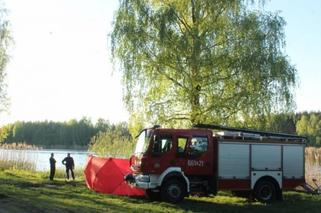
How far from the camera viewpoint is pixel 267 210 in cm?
1839

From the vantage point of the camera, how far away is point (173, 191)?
19.5 meters

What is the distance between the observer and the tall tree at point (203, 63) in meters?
25.5

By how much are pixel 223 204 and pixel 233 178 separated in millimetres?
1013

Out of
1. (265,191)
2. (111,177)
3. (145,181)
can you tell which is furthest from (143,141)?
(265,191)

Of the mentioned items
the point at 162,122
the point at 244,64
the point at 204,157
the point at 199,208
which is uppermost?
the point at 244,64

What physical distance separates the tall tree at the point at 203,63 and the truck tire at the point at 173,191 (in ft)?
21.1

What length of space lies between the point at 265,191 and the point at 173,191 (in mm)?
3711

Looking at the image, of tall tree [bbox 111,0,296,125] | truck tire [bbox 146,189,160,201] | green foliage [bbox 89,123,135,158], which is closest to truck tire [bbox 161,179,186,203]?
truck tire [bbox 146,189,160,201]

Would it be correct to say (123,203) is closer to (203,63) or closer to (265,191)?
(265,191)

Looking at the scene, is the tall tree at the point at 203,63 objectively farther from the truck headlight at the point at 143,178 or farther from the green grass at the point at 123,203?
the truck headlight at the point at 143,178

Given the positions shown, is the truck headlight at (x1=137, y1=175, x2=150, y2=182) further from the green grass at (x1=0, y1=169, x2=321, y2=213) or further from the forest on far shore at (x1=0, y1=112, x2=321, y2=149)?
the forest on far shore at (x1=0, y1=112, x2=321, y2=149)

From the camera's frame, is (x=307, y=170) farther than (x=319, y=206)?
Yes

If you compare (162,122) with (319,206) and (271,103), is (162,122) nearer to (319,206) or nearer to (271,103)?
(271,103)

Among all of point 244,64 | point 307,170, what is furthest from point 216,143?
point 307,170
